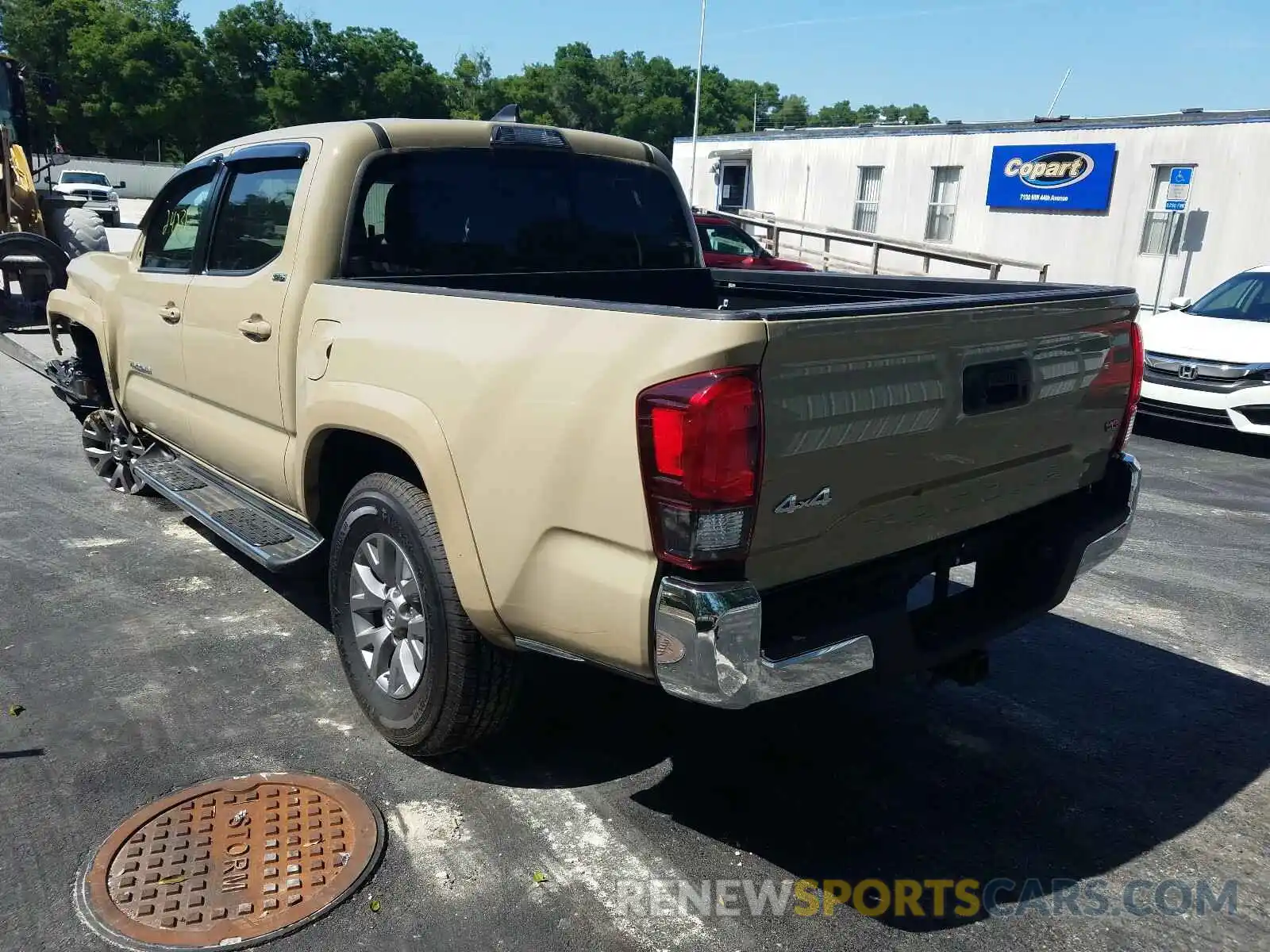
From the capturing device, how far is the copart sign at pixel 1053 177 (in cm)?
1969

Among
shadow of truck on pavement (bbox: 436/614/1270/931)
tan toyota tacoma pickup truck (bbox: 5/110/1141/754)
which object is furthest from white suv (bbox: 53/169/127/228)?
shadow of truck on pavement (bbox: 436/614/1270/931)

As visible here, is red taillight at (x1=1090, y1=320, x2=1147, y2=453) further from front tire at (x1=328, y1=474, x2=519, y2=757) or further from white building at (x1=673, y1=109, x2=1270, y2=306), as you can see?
white building at (x1=673, y1=109, x2=1270, y2=306)

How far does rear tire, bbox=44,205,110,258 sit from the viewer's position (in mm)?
13273

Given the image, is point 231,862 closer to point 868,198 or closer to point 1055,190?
point 1055,190

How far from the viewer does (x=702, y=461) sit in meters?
2.31

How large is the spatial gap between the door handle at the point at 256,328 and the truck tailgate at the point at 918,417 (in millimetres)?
2228

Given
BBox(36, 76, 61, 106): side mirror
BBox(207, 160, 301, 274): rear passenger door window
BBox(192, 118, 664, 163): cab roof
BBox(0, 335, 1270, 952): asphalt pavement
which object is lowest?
BBox(0, 335, 1270, 952): asphalt pavement

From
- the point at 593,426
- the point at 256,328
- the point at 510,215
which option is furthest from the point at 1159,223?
the point at 593,426

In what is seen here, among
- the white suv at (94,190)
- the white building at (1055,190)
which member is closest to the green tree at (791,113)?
the white suv at (94,190)

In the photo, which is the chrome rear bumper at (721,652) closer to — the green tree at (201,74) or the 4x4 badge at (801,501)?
the 4x4 badge at (801,501)

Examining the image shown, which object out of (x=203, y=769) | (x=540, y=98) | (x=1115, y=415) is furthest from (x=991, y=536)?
(x=540, y=98)

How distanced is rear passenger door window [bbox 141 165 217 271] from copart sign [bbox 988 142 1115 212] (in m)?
19.0

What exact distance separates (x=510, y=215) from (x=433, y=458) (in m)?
1.53

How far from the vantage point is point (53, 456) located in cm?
704
